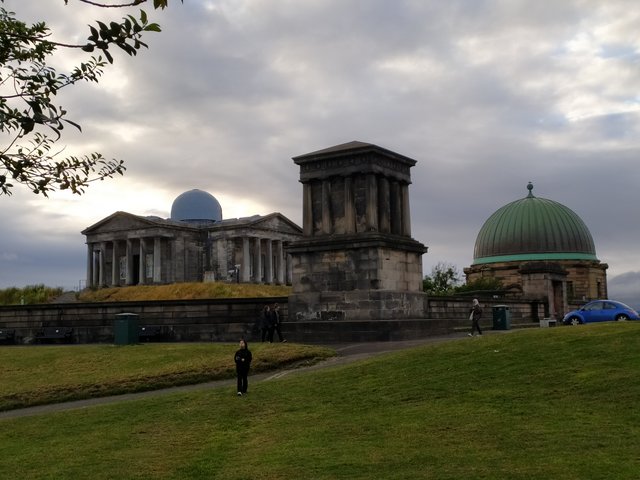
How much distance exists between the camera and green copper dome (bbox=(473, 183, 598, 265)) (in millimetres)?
69062

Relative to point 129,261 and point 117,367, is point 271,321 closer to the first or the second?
point 117,367

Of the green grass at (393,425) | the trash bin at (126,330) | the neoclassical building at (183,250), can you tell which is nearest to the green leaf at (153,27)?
the green grass at (393,425)

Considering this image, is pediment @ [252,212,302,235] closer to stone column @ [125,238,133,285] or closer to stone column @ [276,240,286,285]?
stone column @ [276,240,286,285]

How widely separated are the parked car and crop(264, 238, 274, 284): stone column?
5155 centimetres

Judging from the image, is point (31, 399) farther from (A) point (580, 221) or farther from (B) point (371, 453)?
(A) point (580, 221)

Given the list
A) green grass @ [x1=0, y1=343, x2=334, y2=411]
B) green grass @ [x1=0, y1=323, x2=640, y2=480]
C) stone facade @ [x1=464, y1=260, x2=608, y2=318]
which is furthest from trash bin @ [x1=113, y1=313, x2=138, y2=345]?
stone facade @ [x1=464, y1=260, x2=608, y2=318]

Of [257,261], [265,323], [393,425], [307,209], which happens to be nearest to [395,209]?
[307,209]

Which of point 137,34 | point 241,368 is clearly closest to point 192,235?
point 241,368

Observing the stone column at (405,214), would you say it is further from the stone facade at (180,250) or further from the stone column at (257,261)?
the stone column at (257,261)

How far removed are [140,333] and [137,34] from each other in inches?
1033

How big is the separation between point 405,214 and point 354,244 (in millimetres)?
4087

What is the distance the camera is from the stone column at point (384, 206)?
1212 inches

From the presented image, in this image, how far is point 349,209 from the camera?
30359 millimetres

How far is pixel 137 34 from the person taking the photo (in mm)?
7258
